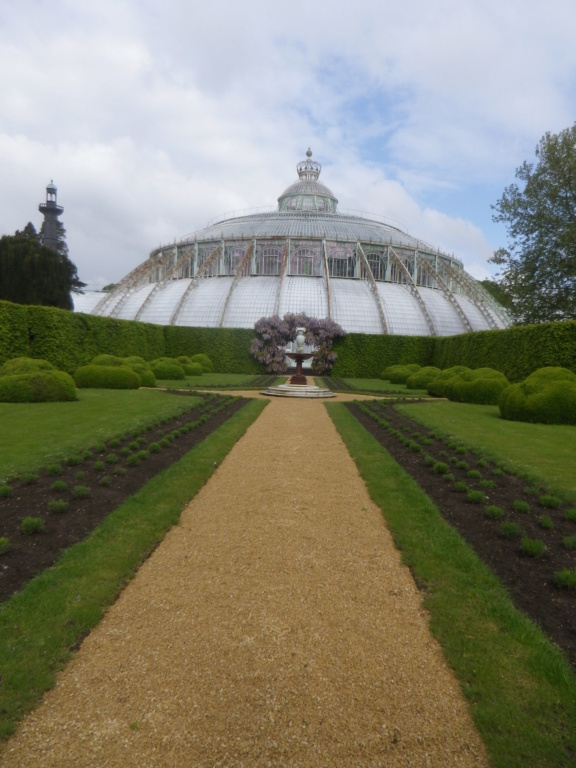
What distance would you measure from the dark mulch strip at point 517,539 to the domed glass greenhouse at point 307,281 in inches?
1188

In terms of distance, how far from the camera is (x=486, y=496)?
6.52 metres

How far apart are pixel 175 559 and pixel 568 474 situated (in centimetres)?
616

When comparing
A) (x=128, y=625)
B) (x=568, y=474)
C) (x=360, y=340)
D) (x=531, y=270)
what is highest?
(x=531, y=270)

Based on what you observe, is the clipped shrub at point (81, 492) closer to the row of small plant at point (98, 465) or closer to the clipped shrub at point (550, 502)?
the row of small plant at point (98, 465)

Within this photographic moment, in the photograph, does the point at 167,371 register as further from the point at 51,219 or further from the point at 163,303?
the point at 51,219

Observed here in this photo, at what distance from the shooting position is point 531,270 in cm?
2666

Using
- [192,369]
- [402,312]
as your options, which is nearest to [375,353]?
[402,312]

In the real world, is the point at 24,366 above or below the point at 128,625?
above

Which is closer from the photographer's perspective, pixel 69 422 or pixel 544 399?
pixel 69 422

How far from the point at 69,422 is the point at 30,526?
640 centimetres

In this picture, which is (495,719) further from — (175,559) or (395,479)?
(395,479)

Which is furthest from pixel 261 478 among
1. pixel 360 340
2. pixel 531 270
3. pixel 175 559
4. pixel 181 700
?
pixel 360 340

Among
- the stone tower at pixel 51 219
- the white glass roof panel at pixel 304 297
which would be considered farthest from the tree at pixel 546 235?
the stone tower at pixel 51 219

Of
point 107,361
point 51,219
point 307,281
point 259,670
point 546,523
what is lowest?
point 259,670
